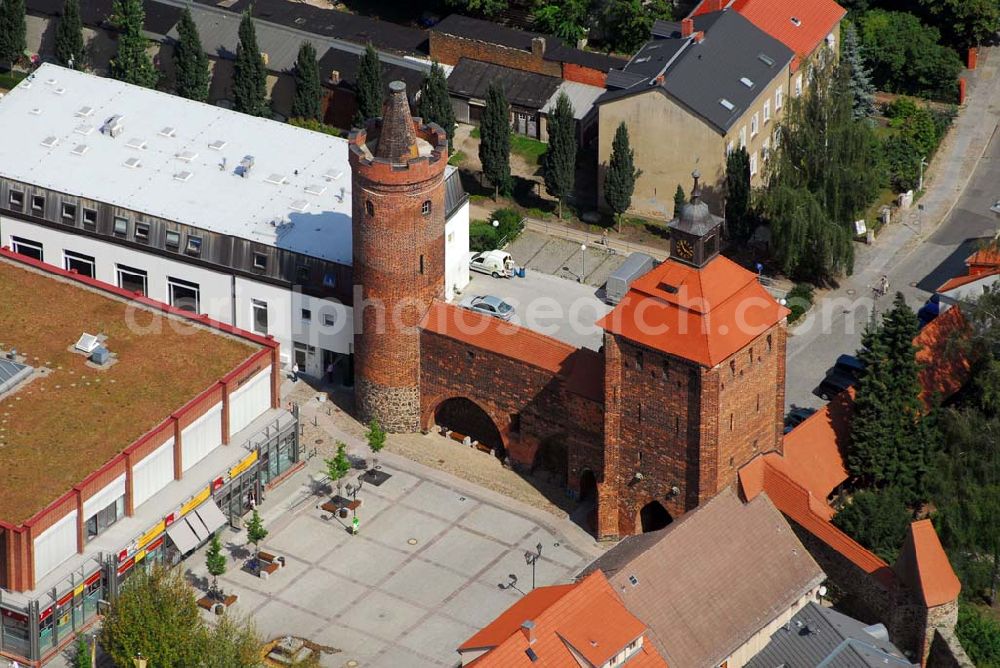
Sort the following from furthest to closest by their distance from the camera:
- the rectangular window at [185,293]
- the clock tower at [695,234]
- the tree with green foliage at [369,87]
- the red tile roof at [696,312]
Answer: the tree with green foliage at [369,87], the rectangular window at [185,293], the red tile roof at [696,312], the clock tower at [695,234]

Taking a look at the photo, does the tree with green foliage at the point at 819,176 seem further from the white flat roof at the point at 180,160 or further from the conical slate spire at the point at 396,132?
the conical slate spire at the point at 396,132

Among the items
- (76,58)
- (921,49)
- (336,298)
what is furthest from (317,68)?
(921,49)

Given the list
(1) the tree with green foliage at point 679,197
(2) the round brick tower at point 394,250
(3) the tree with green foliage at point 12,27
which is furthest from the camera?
(3) the tree with green foliage at point 12,27

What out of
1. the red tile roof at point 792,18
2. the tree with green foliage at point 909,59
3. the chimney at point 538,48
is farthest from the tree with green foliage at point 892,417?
the tree with green foliage at point 909,59

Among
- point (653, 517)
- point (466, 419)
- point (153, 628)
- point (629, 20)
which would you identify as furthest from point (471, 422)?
point (629, 20)

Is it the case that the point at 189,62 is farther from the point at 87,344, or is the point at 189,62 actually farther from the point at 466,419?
the point at 466,419

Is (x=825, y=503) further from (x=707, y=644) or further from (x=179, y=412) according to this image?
(x=179, y=412)

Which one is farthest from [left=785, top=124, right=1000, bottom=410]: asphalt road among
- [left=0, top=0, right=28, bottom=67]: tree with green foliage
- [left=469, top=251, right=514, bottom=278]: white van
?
[left=0, top=0, right=28, bottom=67]: tree with green foliage
